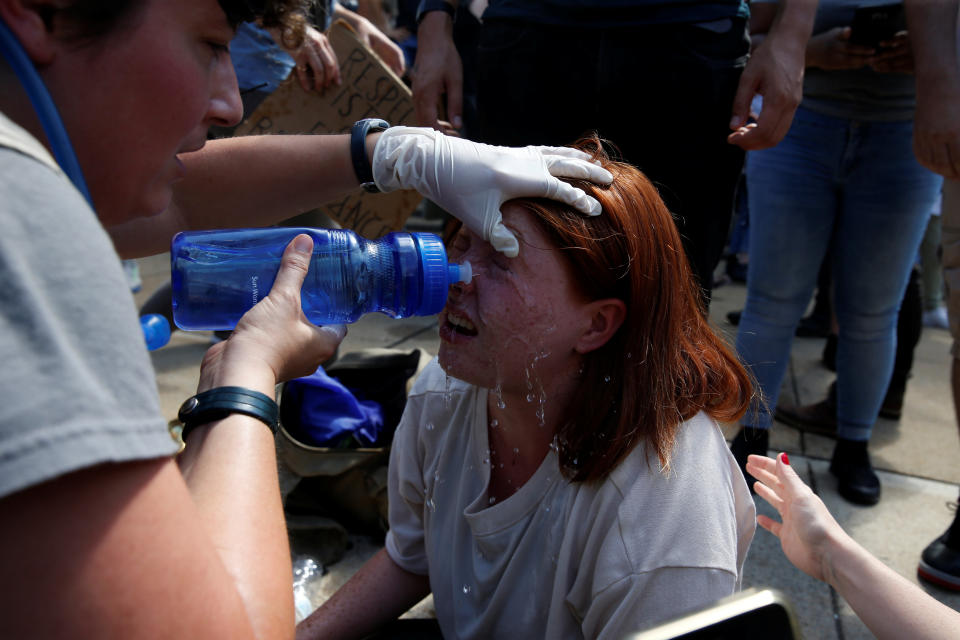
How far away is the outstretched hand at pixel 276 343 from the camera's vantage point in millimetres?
1078

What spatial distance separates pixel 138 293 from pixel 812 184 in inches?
178

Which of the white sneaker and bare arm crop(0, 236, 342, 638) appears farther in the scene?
the white sneaker

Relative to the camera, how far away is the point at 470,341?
161 cm

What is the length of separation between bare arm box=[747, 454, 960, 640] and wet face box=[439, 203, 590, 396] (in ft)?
1.75

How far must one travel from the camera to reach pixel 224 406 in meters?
1.01

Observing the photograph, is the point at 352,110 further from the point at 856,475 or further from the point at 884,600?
the point at 856,475

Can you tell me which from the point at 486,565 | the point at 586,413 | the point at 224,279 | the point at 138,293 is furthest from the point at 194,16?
the point at 138,293

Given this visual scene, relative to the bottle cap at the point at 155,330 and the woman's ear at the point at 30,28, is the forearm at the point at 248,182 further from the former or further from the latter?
the bottle cap at the point at 155,330

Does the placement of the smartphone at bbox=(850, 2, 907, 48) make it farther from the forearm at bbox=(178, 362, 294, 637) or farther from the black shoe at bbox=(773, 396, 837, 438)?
the forearm at bbox=(178, 362, 294, 637)

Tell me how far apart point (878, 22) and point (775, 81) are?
69 centimetres

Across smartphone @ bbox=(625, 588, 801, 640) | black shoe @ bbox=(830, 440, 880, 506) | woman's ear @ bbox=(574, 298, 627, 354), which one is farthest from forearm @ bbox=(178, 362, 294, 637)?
black shoe @ bbox=(830, 440, 880, 506)

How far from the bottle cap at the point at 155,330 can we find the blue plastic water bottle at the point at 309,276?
4.37ft

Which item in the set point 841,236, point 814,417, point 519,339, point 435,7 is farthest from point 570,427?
point 814,417

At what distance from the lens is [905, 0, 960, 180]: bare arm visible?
86.8 inches
